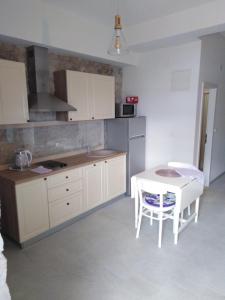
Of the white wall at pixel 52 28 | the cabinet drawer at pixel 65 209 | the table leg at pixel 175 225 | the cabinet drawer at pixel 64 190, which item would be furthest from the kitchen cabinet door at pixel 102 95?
the table leg at pixel 175 225

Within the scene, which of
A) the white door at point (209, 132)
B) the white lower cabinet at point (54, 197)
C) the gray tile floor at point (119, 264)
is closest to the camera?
the gray tile floor at point (119, 264)

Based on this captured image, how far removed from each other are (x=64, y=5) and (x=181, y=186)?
109 inches

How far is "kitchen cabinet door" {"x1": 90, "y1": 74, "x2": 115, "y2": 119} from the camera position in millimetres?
3641

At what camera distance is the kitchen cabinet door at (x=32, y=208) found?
8.47 ft

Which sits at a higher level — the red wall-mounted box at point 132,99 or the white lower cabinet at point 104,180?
the red wall-mounted box at point 132,99

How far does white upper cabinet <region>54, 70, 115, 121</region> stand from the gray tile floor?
1.73 meters

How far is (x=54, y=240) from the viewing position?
2850 mm

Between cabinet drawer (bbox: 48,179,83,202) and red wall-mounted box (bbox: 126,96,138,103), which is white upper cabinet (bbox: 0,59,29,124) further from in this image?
red wall-mounted box (bbox: 126,96,138,103)

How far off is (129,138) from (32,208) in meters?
2.04

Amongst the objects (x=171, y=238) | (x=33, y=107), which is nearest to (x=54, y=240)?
(x=171, y=238)

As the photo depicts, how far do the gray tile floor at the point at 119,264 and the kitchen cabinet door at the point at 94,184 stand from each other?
1.15 ft

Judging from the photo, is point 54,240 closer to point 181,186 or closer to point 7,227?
point 7,227

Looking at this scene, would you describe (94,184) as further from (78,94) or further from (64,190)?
(78,94)

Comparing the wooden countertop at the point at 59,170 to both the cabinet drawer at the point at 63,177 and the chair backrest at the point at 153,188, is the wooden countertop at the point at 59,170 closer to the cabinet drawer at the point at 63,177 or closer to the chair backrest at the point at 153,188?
the cabinet drawer at the point at 63,177
